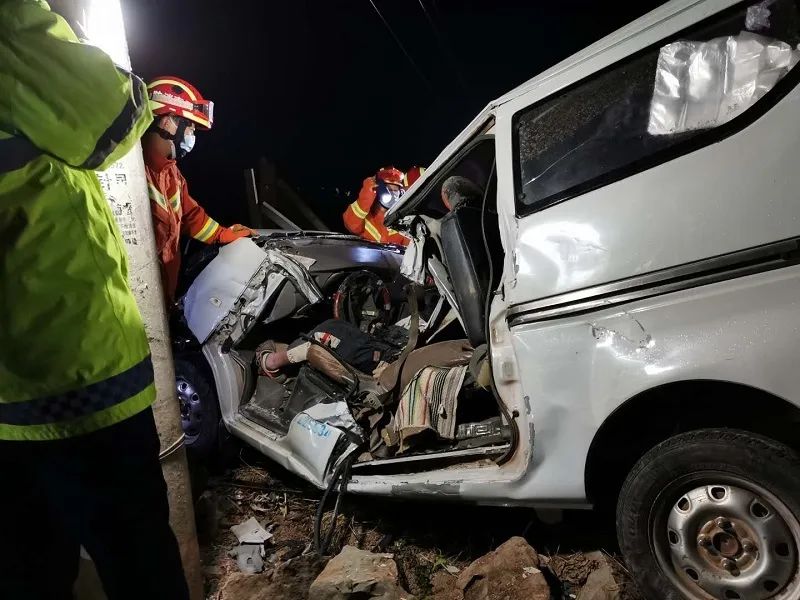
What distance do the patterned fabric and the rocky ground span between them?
0.55m

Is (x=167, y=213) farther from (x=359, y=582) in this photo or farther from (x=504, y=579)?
(x=504, y=579)

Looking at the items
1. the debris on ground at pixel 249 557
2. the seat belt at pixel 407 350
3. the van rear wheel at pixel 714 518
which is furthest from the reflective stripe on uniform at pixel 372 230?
the van rear wheel at pixel 714 518

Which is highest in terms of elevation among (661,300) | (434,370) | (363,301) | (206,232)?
(206,232)

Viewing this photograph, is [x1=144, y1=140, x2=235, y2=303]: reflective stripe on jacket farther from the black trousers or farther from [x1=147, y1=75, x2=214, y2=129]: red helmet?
the black trousers

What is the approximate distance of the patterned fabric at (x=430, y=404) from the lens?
2.35 metres

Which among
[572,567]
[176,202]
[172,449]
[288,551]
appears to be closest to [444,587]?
[572,567]

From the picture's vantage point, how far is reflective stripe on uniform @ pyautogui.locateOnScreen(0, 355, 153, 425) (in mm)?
1204

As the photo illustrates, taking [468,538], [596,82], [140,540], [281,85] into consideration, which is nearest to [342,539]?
[468,538]

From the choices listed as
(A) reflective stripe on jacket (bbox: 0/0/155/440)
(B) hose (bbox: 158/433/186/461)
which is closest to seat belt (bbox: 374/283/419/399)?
(B) hose (bbox: 158/433/186/461)

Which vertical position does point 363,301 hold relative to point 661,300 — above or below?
below

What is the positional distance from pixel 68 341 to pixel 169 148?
9.99 feet

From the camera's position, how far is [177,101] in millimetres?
3699

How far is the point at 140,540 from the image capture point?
4.34 feet

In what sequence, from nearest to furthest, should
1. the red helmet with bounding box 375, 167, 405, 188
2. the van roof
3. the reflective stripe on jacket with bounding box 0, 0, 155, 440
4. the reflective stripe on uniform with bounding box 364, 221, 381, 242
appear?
the reflective stripe on jacket with bounding box 0, 0, 155, 440, the van roof, the reflective stripe on uniform with bounding box 364, 221, 381, 242, the red helmet with bounding box 375, 167, 405, 188
